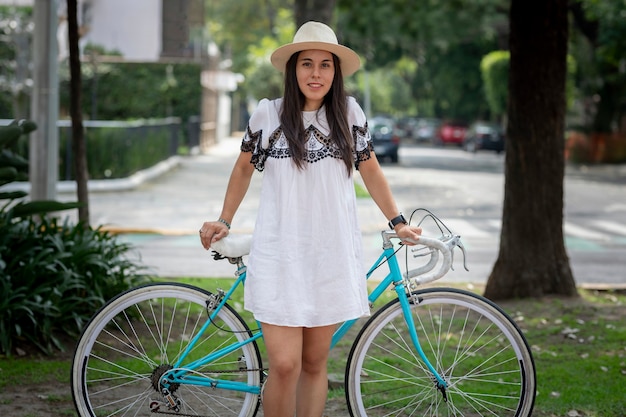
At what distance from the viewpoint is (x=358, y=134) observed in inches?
166

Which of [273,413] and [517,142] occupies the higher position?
[517,142]

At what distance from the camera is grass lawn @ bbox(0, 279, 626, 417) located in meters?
5.43

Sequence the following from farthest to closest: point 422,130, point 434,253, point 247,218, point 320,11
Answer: point 422,130 < point 247,218 < point 320,11 < point 434,253

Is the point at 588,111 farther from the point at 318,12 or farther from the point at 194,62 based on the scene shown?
the point at 318,12

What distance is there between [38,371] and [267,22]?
5619 cm

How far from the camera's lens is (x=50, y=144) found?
35.2 ft

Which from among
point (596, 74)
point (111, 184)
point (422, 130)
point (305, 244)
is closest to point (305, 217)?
point (305, 244)

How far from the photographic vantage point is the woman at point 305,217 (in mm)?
4023

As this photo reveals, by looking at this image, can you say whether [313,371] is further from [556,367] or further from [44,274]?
[44,274]

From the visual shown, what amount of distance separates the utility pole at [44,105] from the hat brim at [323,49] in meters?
6.66

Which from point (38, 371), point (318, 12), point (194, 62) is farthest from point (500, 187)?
point (38, 371)

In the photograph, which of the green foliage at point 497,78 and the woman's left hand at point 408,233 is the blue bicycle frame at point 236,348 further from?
the green foliage at point 497,78

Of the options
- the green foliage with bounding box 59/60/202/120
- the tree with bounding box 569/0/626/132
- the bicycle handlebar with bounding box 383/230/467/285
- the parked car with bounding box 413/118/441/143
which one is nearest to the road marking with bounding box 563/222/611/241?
the bicycle handlebar with bounding box 383/230/467/285

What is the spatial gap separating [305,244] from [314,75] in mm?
672
